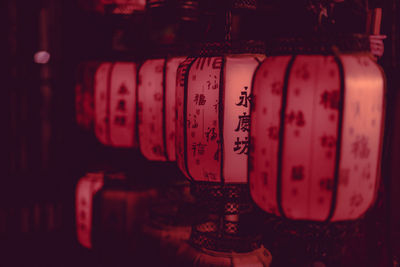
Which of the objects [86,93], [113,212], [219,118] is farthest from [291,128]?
[86,93]

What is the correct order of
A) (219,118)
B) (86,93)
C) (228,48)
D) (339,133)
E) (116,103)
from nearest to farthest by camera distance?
(339,133), (219,118), (228,48), (116,103), (86,93)

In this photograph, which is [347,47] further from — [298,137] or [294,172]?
[294,172]

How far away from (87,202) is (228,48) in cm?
320

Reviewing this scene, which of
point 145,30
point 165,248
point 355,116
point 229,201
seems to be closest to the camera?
point 355,116

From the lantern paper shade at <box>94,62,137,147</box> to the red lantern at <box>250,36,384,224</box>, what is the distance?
2209mm

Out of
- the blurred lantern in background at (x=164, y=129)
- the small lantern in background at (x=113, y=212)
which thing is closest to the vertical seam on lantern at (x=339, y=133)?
the blurred lantern in background at (x=164, y=129)

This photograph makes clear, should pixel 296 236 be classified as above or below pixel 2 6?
below

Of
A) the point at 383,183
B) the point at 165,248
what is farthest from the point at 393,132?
the point at 165,248

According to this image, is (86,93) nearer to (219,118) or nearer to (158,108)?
(158,108)

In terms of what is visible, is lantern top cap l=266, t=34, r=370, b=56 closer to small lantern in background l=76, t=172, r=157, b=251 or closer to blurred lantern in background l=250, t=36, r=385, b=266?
blurred lantern in background l=250, t=36, r=385, b=266

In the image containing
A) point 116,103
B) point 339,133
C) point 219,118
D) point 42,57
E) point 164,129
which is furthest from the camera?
point 42,57

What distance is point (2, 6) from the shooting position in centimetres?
697

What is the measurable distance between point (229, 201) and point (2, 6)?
620 cm

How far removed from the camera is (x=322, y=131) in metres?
1.97
